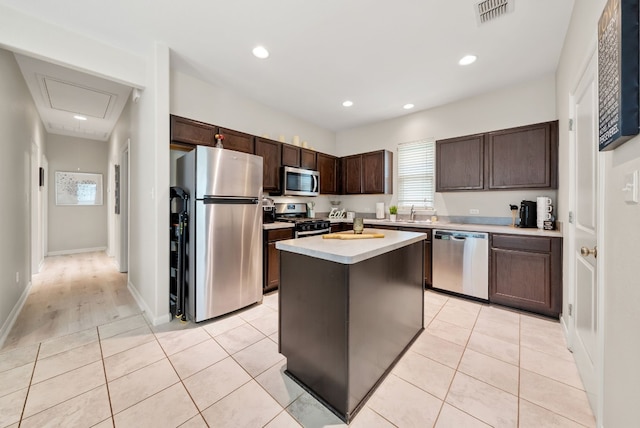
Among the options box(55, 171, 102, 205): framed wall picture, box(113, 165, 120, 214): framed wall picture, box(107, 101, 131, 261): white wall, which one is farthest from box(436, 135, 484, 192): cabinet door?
box(55, 171, 102, 205): framed wall picture

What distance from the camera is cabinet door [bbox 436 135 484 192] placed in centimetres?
341

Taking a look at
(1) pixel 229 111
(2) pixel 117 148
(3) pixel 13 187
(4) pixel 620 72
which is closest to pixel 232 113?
(1) pixel 229 111

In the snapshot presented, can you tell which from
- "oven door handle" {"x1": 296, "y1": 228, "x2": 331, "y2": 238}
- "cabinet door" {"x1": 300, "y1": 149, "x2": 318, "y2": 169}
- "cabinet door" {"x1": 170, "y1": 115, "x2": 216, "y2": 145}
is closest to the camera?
"cabinet door" {"x1": 170, "y1": 115, "x2": 216, "y2": 145}

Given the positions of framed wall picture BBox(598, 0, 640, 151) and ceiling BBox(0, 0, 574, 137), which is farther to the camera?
ceiling BBox(0, 0, 574, 137)

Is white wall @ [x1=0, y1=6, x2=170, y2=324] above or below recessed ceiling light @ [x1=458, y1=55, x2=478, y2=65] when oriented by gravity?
below

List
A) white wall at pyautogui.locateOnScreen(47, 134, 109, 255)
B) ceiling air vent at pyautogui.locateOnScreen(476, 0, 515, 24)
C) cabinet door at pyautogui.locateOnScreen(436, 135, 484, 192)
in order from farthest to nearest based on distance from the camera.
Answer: white wall at pyautogui.locateOnScreen(47, 134, 109, 255) < cabinet door at pyautogui.locateOnScreen(436, 135, 484, 192) < ceiling air vent at pyautogui.locateOnScreen(476, 0, 515, 24)

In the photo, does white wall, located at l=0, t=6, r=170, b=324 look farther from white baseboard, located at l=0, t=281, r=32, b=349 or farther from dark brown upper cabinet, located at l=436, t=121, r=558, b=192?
dark brown upper cabinet, located at l=436, t=121, r=558, b=192

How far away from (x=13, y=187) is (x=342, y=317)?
11.8 feet

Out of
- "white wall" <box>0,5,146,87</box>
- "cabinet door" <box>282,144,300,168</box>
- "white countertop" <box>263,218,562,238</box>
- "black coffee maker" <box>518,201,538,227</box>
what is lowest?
"white countertop" <box>263,218,562,238</box>

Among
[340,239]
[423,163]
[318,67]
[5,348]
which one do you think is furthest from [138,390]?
[423,163]

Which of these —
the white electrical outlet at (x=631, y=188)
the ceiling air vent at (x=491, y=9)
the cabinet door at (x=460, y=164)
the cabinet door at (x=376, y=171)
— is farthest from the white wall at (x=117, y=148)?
the white electrical outlet at (x=631, y=188)

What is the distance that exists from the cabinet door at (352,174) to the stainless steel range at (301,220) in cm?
96

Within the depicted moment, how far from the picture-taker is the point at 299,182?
4180mm

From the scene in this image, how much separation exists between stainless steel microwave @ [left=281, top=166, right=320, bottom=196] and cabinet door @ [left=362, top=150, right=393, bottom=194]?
923 millimetres
